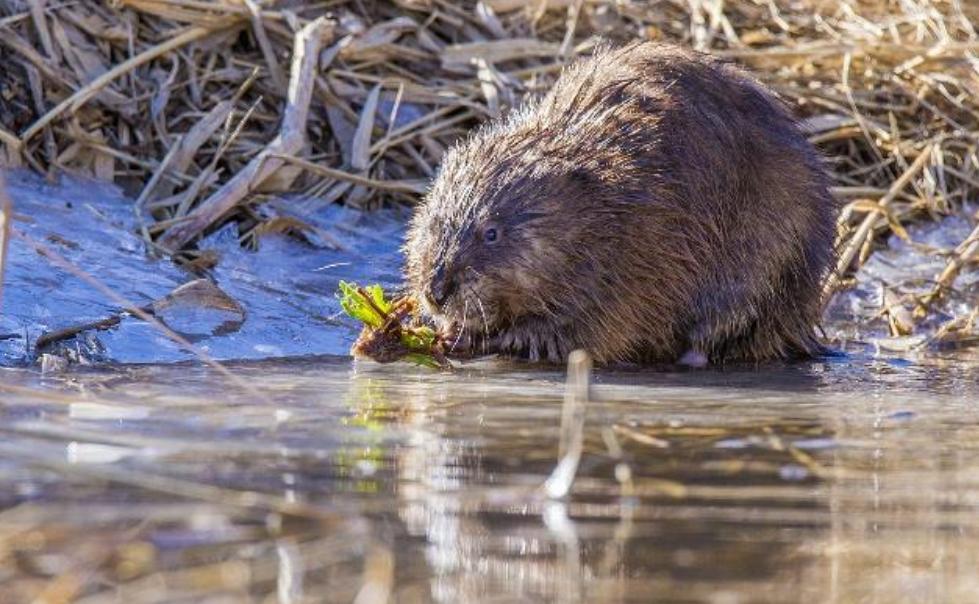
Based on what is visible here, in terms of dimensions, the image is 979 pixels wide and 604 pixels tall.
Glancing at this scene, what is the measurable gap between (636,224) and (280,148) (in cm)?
169

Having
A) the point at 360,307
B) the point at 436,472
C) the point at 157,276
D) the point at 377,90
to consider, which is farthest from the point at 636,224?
the point at 436,472

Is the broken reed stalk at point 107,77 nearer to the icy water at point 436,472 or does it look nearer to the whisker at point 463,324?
the icy water at point 436,472

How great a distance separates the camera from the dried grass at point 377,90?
21.6ft

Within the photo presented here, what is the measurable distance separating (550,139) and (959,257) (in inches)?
69.3

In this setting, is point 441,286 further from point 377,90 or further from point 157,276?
point 377,90

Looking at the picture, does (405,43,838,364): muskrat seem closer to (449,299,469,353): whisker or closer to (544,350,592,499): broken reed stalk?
(449,299,469,353): whisker

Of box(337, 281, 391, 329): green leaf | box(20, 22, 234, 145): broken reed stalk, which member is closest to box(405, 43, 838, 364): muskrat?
box(337, 281, 391, 329): green leaf

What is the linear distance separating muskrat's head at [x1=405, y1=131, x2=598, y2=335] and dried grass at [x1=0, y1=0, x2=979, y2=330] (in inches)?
48.8

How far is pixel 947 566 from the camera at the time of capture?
2.69 metres

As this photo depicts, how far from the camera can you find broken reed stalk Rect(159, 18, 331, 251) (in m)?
6.16

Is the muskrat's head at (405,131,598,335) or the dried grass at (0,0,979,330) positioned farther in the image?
the dried grass at (0,0,979,330)

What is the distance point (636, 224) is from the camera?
212 inches

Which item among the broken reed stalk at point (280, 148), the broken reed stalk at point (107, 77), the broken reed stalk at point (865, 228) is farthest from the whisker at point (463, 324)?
the broken reed stalk at point (107, 77)

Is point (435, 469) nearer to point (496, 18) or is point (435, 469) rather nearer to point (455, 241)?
point (455, 241)
